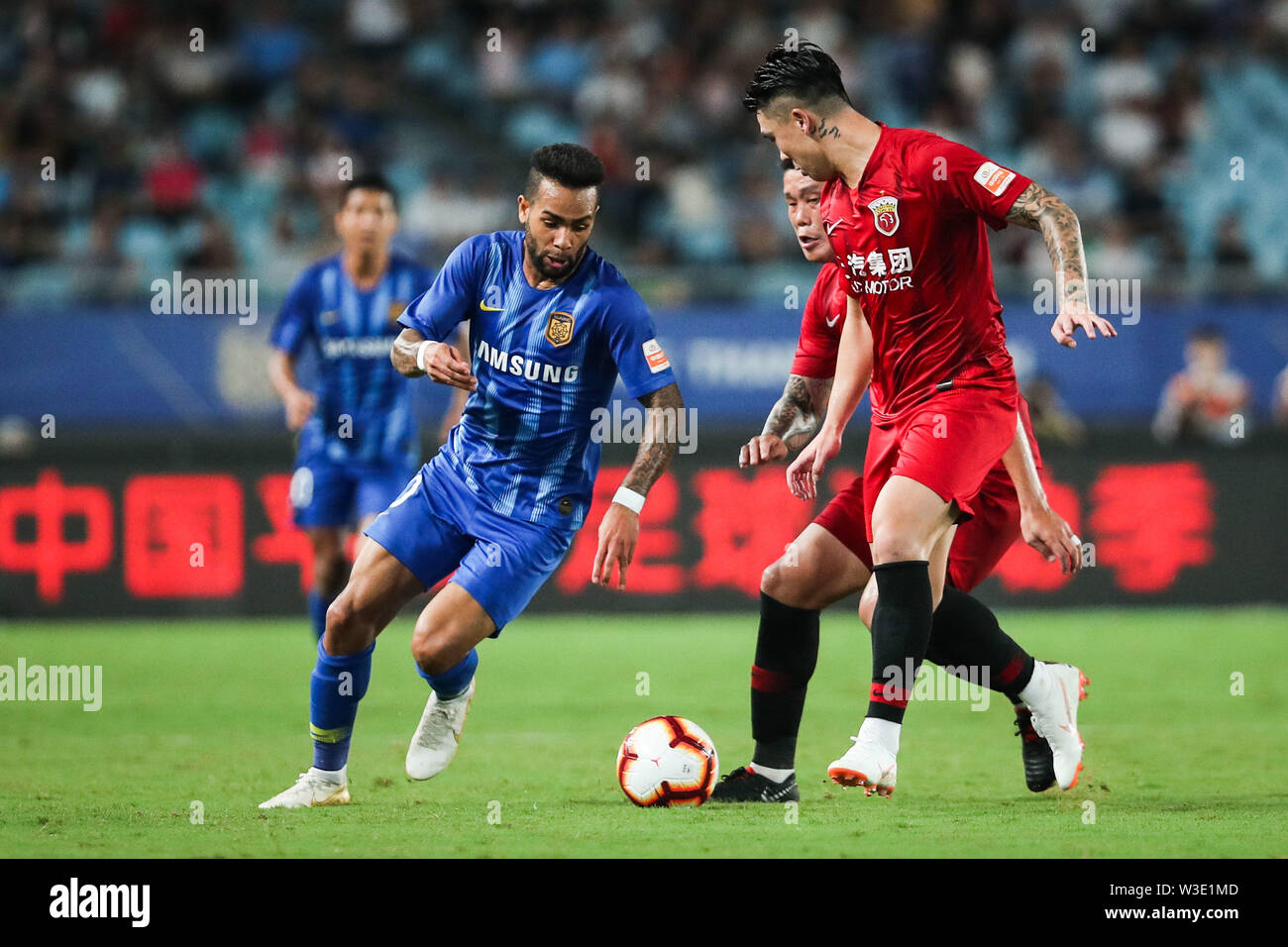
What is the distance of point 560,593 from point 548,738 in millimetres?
6060

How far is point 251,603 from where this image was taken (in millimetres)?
13531

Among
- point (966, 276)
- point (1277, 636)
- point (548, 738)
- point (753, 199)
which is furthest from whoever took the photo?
point (753, 199)

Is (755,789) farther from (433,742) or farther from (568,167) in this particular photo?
(568,167)

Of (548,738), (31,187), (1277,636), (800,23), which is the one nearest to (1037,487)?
(548,738)

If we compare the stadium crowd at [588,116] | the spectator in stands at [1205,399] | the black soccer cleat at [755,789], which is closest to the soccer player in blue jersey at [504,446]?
the black soccer cleat at [755,789]

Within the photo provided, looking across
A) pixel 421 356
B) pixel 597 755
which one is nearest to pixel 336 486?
pixel 597 755

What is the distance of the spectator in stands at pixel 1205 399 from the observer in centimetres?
1360

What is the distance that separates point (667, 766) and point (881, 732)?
3.19ft

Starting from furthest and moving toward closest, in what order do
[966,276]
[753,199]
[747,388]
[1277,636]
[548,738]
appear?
[753,199]
[747,388]
[1277,636]
[548,738]
[966,276]

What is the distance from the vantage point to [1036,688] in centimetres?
613

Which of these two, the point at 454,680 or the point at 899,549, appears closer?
the point at 899,549

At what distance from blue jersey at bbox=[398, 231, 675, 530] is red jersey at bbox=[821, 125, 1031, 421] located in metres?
0.83

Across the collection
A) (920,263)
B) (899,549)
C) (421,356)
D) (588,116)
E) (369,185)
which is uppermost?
(588,116)

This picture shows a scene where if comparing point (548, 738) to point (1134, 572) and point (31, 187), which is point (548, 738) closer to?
point (1134, 572)
